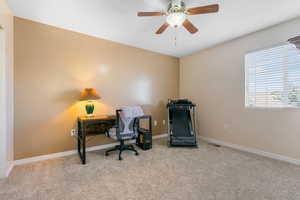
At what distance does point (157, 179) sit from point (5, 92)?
2.42 meters

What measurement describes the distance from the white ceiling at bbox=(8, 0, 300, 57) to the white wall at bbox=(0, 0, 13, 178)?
0.30 metres

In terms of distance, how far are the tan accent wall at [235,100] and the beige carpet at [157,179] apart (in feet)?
1.41

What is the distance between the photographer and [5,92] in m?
1.99

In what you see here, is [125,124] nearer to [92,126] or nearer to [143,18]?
[92,126]

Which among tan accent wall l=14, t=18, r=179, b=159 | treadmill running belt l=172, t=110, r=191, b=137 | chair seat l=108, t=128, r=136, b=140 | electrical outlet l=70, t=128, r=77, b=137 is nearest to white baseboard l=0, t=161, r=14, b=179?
tan accent wall l=14, t=18, r=179, b=159

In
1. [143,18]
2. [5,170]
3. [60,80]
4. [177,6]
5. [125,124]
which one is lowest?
[5,170]

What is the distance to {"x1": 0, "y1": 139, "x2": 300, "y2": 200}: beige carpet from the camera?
1659 mm

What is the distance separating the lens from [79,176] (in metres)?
2.05

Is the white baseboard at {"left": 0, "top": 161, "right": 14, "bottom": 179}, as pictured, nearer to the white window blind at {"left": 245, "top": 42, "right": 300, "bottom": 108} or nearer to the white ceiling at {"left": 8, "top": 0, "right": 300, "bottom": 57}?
the white ceiling at {"left": 8, "top": 0, "right": 300, "bottom": 57}

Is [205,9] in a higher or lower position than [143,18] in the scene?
lower

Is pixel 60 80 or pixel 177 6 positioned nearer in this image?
pixel 177 6

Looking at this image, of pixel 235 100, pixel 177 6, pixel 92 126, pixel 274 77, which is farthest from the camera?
pixel 235 100

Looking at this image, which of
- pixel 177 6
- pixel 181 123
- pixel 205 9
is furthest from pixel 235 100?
pixel 177 6

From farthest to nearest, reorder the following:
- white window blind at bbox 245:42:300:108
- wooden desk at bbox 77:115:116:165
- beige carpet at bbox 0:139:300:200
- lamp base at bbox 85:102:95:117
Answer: lamp base at bbox 85:102:95:117, wooden desk at bbox 77:115:116:165, white window blind at bbox 245:42:300:108, beige carpet at bbox 0:139:300:200
